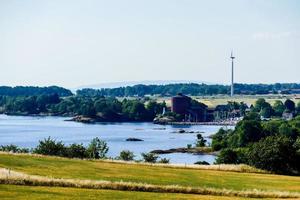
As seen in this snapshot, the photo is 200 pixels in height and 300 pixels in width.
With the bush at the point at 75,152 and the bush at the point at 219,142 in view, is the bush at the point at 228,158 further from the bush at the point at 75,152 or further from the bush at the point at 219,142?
the bush at the point at 219,142

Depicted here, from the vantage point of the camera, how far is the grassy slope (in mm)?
46612

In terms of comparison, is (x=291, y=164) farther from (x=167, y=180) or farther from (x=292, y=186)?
(x=167, y=180)

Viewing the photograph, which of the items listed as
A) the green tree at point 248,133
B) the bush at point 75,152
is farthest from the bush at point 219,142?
the bush at point 75,152

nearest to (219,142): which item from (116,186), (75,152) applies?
(75,152)

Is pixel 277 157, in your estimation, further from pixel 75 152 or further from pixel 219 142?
pixel 219 142

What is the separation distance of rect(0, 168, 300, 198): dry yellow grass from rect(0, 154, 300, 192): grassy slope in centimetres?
365

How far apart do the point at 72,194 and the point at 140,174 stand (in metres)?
15.3

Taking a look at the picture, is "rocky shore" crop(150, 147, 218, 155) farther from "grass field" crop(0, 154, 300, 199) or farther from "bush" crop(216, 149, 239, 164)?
"grass field" crop(0, 154, 300, 199)

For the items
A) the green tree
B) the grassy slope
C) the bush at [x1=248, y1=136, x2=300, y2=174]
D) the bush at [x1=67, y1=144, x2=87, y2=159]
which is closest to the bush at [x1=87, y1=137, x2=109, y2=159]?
the bush at [x1=67, y1=144, x2=87, y2=159]

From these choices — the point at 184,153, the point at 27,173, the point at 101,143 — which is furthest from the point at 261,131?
the point at 27,173

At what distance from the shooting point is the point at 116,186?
4034cm

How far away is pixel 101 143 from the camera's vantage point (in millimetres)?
82188

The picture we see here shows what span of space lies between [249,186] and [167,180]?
233 inches

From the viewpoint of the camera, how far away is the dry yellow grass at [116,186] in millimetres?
39062
